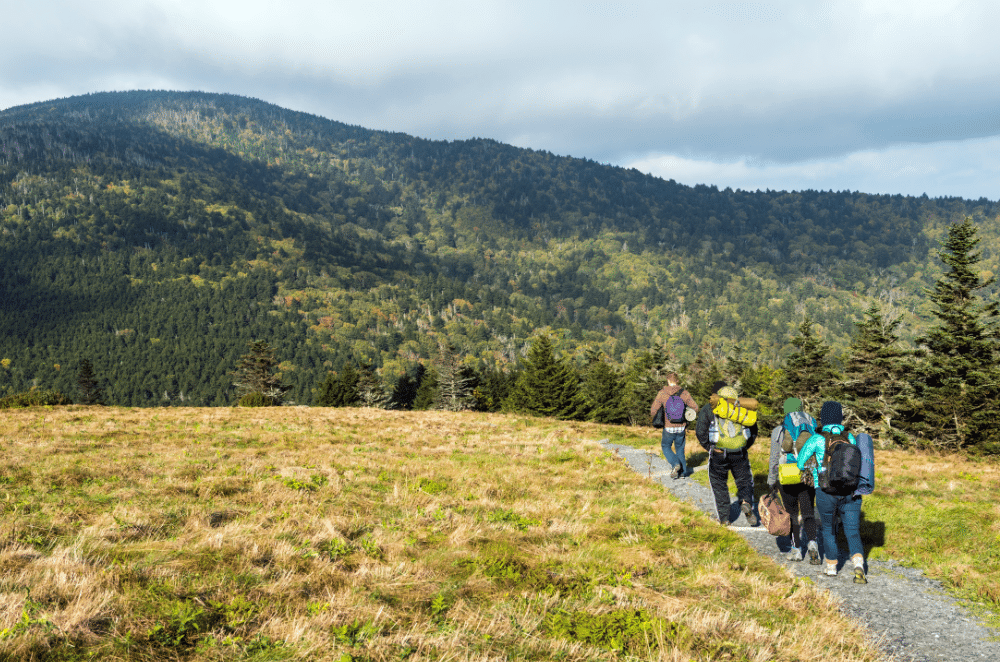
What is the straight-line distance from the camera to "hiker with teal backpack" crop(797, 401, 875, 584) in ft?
25.1

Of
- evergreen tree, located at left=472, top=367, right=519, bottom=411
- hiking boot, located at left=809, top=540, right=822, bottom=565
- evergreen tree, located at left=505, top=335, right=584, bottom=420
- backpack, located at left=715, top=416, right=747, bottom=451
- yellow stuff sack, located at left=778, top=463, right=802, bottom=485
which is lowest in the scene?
evergreen tree, located at left=472, top=367, right=519, bottom=411

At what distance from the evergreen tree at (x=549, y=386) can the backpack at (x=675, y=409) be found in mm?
51844

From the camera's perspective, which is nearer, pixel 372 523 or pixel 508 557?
pixel 508 557

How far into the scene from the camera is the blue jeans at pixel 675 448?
14.8 meters

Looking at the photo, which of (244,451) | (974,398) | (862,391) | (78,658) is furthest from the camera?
(862,391)

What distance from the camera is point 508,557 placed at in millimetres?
7293

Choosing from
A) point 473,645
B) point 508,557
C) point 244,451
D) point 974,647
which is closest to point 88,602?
point 473,645

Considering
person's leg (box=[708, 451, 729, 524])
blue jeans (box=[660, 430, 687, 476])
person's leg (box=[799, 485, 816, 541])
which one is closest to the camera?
person's leg (box=[799, 485, 816, 541])

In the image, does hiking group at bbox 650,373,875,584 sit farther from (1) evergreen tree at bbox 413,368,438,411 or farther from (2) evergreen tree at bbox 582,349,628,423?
(1) evergreen tree at bbox 413,368,438,411

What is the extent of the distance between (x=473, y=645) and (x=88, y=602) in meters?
3.78

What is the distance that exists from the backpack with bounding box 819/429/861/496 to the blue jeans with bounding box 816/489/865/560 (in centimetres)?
21

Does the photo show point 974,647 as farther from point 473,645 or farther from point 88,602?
point 88,602

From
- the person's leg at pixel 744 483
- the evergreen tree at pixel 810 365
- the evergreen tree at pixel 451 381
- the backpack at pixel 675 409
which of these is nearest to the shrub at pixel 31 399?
the backpack at pixel 675 409

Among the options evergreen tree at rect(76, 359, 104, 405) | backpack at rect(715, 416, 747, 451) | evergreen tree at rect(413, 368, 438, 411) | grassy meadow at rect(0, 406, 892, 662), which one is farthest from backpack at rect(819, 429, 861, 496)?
evergreen tree at rect(76, 359, 104, 405)
